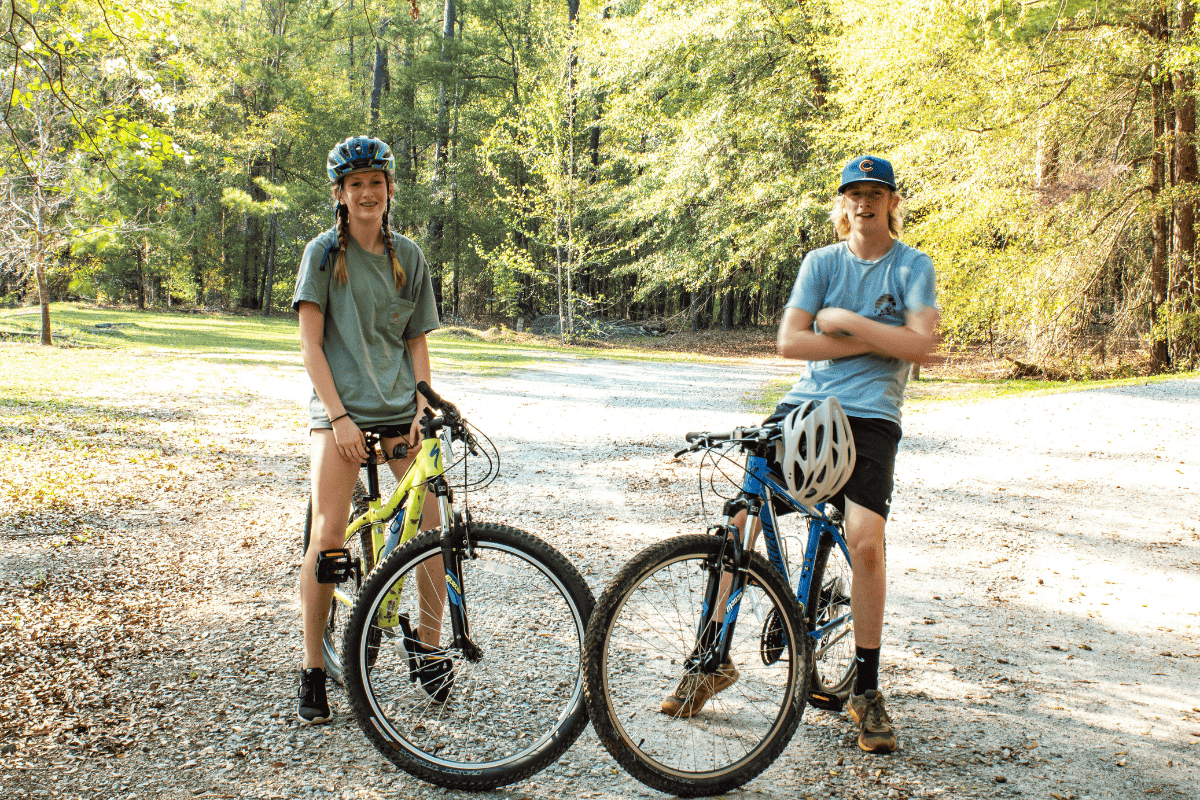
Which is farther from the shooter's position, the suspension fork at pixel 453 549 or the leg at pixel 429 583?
the leg at pixel 429 583

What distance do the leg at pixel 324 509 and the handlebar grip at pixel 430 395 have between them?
13.6 inches

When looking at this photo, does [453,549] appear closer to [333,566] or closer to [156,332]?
[333,566]

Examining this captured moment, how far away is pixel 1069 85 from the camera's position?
49.9ft

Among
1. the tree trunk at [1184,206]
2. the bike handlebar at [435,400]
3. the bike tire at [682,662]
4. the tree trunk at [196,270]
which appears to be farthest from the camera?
the tree trunk at [196,270]

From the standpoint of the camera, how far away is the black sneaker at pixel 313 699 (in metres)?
3.07

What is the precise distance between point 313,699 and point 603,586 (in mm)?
1917

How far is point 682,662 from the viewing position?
3049mm

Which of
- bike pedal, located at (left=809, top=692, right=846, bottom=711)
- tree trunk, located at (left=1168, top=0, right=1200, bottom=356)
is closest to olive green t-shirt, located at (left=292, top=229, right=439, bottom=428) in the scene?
bike pedal, located at (left=809, top=692, right=846, bottom=711)

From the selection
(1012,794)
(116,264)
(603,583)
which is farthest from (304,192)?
(1012,794)

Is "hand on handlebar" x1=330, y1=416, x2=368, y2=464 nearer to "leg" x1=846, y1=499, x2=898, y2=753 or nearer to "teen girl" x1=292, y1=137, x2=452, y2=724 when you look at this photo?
"teen girl" x1=292, y1=137, x2=452, y2=724

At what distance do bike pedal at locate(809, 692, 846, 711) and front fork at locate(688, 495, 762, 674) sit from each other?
491mm

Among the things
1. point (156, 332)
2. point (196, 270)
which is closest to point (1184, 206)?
point (156, 332)

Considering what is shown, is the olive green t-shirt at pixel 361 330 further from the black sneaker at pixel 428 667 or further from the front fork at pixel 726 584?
the front fork at pixel 726 584

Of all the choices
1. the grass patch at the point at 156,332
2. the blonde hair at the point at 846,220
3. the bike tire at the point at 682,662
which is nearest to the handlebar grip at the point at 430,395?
the bike tire at the point at 682,662
